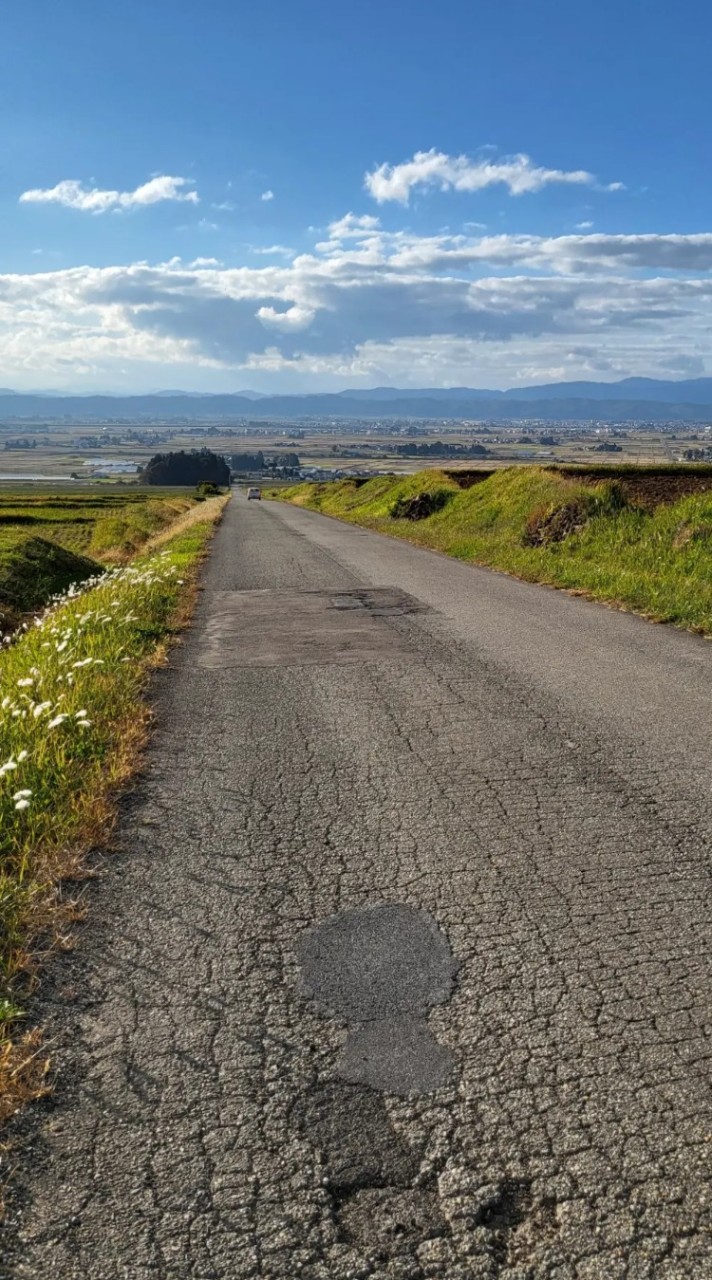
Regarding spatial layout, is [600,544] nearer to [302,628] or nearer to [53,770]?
[302,628]

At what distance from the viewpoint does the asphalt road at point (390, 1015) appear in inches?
81.6

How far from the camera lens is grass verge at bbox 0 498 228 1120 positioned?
120 inches

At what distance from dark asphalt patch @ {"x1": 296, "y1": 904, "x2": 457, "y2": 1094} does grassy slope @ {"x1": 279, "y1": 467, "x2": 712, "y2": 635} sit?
696 centimetres

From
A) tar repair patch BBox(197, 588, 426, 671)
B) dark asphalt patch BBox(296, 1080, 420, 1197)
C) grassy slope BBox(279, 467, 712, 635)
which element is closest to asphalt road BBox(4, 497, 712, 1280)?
dark asphalt patch BBox(296, 1080, 420, 1197)

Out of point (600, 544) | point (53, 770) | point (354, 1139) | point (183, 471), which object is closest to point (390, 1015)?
point (354, 1139)

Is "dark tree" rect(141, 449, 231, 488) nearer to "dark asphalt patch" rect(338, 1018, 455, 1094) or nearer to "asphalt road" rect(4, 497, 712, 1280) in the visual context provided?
"asphalt road" rect(4, 497, 712, 1280)

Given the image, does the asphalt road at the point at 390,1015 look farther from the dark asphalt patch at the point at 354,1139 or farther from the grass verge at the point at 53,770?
the grass verge at the point at 53,770

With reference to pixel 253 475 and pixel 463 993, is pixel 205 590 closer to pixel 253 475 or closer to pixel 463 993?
pixel 463 993

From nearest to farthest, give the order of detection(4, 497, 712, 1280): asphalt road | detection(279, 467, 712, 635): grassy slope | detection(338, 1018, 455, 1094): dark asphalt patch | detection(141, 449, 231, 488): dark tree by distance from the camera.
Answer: detection(4, 497, 712, 1280): asphalt road → detection(338, 1018, 455, 1094): dark asphalt patch → detection(279, 467, 712, 635): grassy slope → detection(141, 449, 231, 488): dark tree

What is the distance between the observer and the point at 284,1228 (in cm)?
208

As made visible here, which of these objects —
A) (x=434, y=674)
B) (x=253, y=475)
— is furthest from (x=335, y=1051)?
(x=253, y=475)

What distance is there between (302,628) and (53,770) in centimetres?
546

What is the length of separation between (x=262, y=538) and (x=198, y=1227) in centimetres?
2341

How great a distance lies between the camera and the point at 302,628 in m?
10.1
